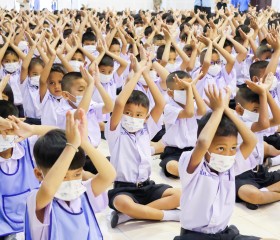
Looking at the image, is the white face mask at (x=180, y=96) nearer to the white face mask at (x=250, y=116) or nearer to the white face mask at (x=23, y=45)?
the white face mask at (x=250, y=116)

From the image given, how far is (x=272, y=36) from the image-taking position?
342cm

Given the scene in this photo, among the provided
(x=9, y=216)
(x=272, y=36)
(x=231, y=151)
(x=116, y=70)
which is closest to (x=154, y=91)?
(x=231, y=151)

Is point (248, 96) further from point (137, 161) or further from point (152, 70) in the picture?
point (152, 70)

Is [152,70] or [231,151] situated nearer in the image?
[231,151]

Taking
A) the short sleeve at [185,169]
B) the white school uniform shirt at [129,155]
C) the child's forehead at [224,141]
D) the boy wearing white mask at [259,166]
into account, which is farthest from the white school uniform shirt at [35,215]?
the boy wearing white mask at [259,166]

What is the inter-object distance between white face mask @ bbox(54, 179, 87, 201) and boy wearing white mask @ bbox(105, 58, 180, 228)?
0.85 meters

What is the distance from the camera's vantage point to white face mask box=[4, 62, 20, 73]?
4.02m

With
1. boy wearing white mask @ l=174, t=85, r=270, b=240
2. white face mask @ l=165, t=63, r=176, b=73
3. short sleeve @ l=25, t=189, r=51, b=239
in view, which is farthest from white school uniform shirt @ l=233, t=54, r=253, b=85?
short sleeve @ l=25, t=189, r=51, b=239

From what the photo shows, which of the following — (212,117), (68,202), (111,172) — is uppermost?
(212,117)

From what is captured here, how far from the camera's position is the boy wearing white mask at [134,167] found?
8.00ft

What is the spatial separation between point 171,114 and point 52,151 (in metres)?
1.58

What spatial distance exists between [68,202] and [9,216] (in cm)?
62

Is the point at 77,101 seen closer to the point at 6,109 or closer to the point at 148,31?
the point at 6,109

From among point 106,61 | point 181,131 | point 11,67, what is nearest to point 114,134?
point 181,131
